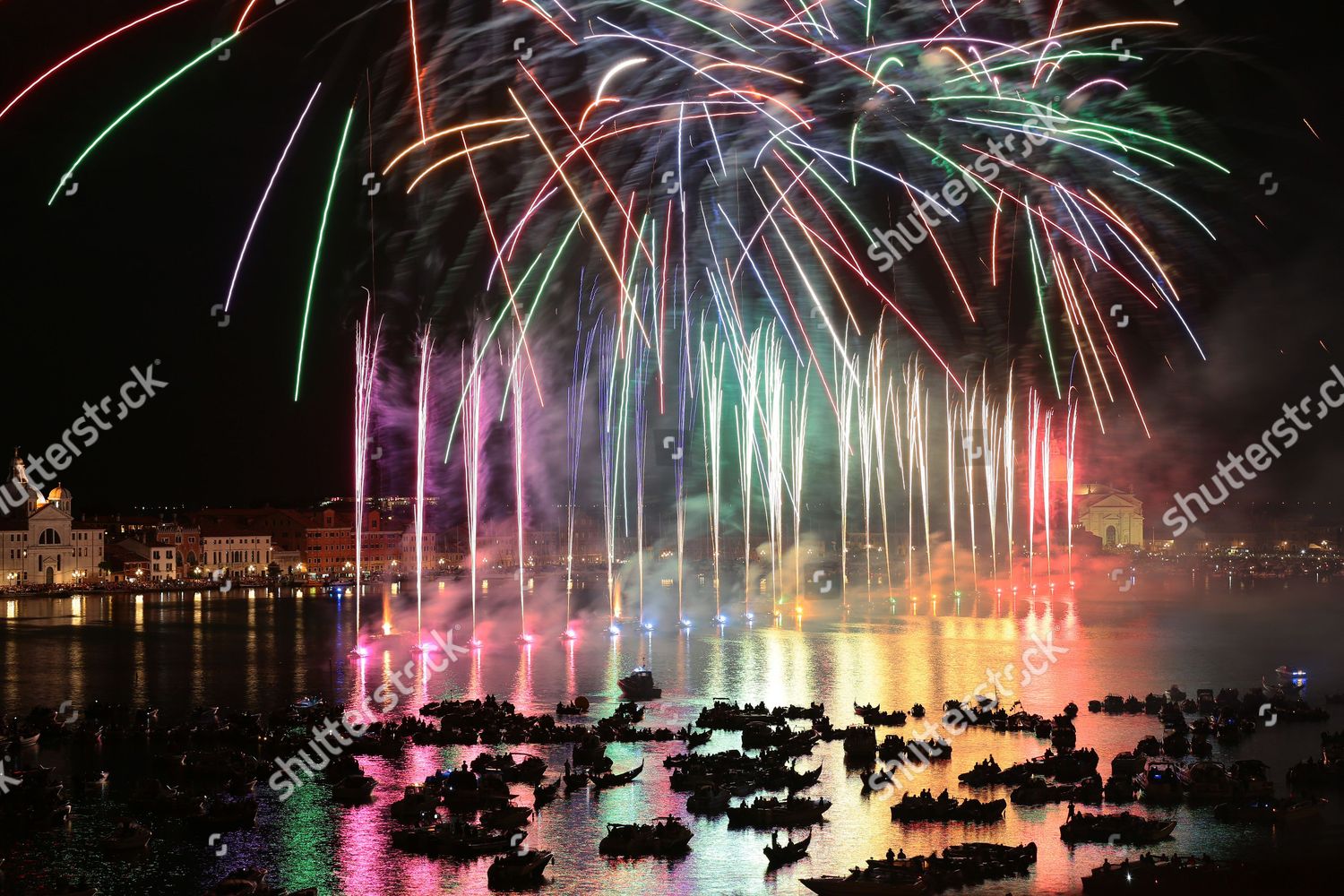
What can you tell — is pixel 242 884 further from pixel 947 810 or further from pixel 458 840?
pixel 947 810

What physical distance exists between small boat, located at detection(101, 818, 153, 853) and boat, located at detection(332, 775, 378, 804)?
2.94 m

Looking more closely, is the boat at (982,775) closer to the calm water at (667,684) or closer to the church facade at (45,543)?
the calm water at (667,684)

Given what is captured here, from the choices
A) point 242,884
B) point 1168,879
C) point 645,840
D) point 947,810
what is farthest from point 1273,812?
point 242,884

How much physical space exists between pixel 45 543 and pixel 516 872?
74.3m

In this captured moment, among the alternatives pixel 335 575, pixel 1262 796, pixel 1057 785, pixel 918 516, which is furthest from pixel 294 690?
pixel 335 575

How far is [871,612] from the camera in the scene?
176 ft

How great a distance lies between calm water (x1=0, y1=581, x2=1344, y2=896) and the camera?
17078 mm

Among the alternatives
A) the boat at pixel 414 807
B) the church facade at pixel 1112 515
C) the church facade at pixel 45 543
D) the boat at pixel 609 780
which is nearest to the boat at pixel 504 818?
the boat at pixel 414 807

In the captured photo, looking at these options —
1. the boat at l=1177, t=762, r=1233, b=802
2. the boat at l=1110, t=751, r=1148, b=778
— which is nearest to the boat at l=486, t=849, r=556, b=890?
the boat at l=1110, t=751, r=1148, b=778

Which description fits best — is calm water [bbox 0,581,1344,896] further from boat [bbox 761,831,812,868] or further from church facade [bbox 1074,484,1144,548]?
church facade [bbox 1074,484,1144,548]

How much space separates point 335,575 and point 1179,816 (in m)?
80.6

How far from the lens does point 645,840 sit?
17.6m

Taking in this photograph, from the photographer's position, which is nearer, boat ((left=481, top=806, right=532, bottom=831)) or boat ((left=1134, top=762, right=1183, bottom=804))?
boat ((left=481, top=806, right=532, bottom=831))

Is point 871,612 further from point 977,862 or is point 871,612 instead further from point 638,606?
point 977,862
